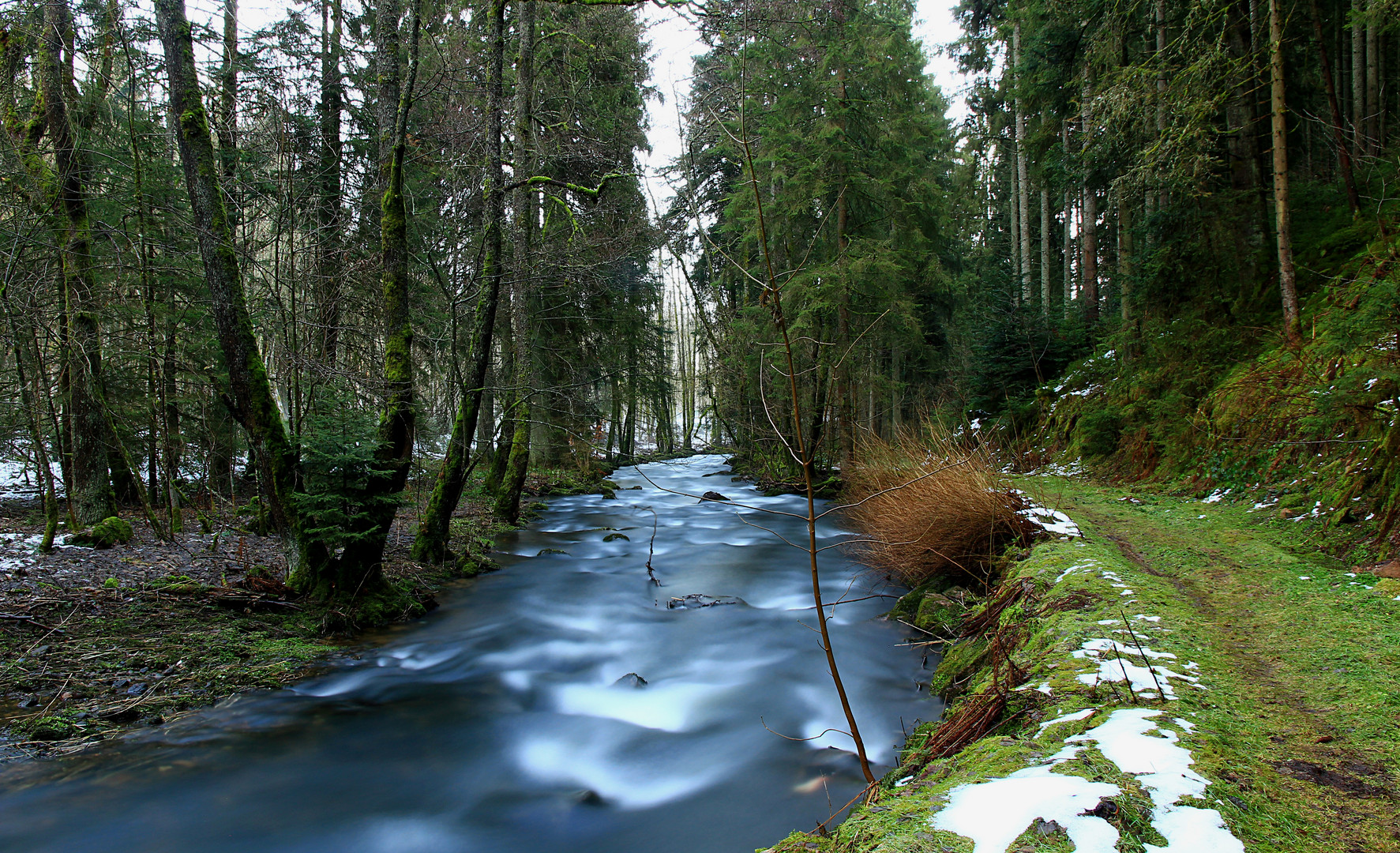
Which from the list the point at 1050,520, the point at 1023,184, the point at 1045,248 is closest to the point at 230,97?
the point at 1050,520

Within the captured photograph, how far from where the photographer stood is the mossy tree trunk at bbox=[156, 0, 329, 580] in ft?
17.9

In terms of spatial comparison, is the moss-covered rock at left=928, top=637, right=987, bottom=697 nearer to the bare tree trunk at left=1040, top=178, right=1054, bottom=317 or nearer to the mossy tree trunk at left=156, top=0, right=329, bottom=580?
the mossy tree trunk at left=156, top=0, right=329, bottom=580

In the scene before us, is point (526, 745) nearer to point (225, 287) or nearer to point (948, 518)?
point (948, 518)

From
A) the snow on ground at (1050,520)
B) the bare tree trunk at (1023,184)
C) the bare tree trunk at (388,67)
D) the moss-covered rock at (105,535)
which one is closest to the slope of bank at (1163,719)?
the snow on ground at (1050,520)

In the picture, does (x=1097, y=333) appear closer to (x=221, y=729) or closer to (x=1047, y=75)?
(x=1047, y=75)

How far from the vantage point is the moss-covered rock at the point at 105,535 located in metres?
6.88

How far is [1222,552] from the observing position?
529 cm

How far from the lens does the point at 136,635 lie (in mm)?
5086

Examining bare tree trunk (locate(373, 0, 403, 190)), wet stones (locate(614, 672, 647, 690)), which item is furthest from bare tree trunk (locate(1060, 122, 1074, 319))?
wet stones (locate(614, 672, 647, 690))

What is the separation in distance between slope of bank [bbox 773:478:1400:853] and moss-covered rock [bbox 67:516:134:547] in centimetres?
816

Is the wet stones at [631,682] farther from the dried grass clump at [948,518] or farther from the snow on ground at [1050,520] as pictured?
the snow on ground at [1050,520]

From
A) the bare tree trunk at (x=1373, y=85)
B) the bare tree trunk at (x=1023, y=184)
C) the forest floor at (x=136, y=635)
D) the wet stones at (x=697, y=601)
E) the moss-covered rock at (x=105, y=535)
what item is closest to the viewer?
the forest floor at (x=136, y=635)

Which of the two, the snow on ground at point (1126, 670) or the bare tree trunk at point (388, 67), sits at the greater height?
the bare tree trunk at point (388, 67)

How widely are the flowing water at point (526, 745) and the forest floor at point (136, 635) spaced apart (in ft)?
0.89
